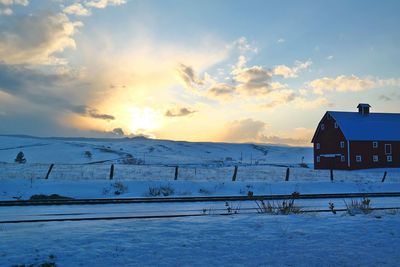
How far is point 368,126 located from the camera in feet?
199

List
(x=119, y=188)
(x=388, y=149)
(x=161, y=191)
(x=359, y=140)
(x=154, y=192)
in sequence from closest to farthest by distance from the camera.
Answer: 1. (x=154, y=192)
2. (x=161, y=191)
3. (x=119, y=188)
4. (x=359, y=140)
5. (x=388, y=149)

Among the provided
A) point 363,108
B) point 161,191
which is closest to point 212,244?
point 161,191

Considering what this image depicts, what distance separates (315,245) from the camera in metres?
6.89

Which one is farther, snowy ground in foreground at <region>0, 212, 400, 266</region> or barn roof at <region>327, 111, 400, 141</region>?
barn roof at <region>327, 111, 400, 141</region>

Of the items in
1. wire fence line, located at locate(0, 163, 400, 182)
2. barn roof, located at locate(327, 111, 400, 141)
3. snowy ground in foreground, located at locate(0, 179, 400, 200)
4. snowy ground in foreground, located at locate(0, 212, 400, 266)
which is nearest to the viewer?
snowy ground in foreground, located at locate(0, 212, 400, 266)

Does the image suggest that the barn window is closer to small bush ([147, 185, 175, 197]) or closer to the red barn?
the red barn

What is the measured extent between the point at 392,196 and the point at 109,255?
18967 millimetres

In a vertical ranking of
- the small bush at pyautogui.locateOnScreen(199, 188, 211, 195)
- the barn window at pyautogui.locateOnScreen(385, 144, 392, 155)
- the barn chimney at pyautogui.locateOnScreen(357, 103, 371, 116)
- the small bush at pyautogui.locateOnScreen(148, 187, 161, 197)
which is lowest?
the small bush at pyautogui.locateOnScreen(148, 187, 161, 197)

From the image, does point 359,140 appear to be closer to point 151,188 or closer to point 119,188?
point 151,188

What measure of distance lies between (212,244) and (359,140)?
56.6 metres

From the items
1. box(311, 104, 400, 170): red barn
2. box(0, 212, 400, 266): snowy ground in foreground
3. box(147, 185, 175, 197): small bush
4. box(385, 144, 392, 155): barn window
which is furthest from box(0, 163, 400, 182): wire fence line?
box(0, 212, 400, 266): snowy ground in foreground

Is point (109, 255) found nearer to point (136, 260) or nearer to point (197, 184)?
point (136, 260)

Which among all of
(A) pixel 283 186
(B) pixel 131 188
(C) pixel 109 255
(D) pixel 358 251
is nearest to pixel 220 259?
(C) pixel 109 255

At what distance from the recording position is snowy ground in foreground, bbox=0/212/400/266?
5.98 m
